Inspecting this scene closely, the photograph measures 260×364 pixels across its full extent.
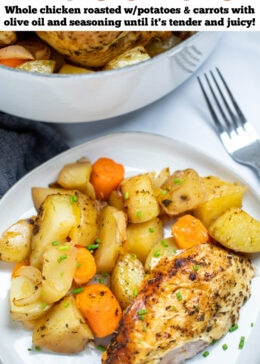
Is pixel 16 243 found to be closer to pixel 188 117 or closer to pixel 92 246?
pixel 92 246

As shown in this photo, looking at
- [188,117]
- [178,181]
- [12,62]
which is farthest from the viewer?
[188,117]

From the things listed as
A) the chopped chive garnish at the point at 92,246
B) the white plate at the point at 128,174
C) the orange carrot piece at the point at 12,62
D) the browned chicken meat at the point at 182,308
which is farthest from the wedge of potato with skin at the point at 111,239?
the orange carrot piece at the point at 12,62

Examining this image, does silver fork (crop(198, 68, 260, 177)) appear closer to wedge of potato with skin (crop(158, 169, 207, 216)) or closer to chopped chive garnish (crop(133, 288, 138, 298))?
wedge of potato with skin (crop(158, 169, 207, 216))

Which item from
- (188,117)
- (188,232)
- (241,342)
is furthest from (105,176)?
(241,342)

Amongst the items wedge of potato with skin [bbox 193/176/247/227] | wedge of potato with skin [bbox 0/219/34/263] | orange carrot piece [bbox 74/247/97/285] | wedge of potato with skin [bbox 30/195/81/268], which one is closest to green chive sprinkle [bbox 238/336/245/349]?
wedge of potato with skin [bbox 193/176/247/227]

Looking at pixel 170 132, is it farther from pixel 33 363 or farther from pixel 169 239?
pixel 33 363

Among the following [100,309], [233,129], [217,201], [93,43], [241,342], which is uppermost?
[93,43]

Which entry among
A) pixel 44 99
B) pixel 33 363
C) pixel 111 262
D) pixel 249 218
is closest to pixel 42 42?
pixel 44 99
